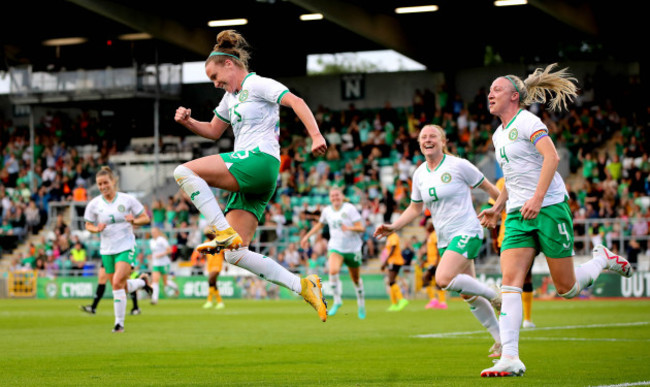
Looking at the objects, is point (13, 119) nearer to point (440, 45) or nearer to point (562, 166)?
point (440, 45)

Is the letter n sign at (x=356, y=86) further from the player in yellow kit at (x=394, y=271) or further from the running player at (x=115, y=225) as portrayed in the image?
the running player at (x=115, y=225)

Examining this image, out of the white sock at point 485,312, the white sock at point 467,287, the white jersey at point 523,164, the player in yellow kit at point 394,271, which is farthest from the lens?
the player in yellow kit at point 394,271

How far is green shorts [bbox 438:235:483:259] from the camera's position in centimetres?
1084

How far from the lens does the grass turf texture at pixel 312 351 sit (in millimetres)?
8883

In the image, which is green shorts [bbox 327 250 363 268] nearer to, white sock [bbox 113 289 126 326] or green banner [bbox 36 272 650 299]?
white sock [bbox 113 289 126 326]

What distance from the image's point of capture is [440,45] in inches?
1571

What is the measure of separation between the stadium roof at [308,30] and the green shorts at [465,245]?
22.1 m

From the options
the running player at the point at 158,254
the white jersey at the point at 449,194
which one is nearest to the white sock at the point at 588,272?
the white jersey at the point at 449,194

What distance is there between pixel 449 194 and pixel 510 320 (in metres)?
2.99

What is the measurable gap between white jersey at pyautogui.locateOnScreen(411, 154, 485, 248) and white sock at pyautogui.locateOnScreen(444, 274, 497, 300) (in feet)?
3.34

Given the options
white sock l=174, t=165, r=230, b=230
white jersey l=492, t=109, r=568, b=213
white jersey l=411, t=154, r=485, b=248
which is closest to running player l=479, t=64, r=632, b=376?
white jersey l=492, t=109, r=568, b=213

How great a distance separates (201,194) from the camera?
8.59 m

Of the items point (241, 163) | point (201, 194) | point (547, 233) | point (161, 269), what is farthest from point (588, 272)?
point (161, 269)

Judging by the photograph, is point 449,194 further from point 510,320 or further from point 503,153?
point 510,320
